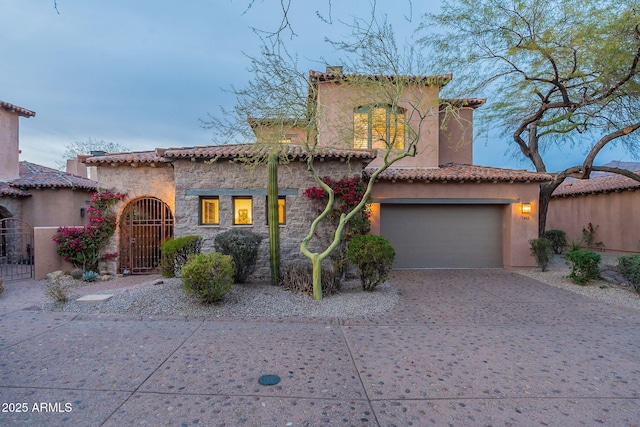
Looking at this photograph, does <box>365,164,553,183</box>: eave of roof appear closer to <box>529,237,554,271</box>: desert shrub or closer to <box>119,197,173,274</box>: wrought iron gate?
<box>529,237,554,271</box>: desert shrub

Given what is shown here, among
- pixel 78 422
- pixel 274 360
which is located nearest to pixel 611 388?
pixel 274 360

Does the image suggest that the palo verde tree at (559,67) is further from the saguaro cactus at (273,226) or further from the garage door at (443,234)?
the saguaro cactus at (273,226)

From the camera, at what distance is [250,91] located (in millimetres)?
→ 7230

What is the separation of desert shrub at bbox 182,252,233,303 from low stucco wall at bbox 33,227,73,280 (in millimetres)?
7023

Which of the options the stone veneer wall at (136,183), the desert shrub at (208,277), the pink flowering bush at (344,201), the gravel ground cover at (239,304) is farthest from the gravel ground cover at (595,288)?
the stone veneer wall at (136,183)

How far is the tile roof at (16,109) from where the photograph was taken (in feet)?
45.1

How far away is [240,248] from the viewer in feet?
25.5

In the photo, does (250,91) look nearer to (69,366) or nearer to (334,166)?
(334,166)

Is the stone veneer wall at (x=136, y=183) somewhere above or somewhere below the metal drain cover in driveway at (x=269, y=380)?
above

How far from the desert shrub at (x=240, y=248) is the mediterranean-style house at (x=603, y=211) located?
16681mm

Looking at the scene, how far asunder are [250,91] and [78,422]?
660cm

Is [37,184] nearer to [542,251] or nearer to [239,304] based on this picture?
[239,304]

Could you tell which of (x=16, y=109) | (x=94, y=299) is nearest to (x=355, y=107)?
(x=94, y=299)

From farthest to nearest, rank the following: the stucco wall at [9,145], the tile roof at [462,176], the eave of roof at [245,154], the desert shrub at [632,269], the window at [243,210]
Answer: the stucco wall at [9,145], the tile roof at [462,176], the window at [243,210], the eave of roof at [245,154], the desert shrub at [632,269]
